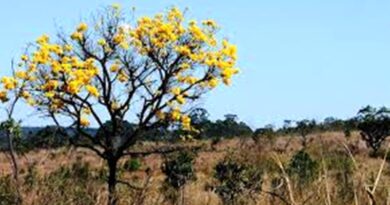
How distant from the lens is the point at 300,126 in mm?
59781

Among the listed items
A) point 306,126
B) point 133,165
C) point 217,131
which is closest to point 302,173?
point 133,165

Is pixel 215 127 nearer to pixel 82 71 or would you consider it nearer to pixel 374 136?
pixel 374 136

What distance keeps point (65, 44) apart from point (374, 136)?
2940cm

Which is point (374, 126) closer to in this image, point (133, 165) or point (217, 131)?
point (133, 165)

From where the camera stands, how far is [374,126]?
45.0m

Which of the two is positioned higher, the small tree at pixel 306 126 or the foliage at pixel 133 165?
the small tree at pixel 306 126

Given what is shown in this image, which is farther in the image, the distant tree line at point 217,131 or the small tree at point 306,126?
the small tree at point 306,126

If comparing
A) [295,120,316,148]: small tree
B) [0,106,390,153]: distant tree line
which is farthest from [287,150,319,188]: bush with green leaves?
[295,120,316,148]: small tree

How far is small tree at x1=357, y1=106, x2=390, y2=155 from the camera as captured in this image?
44.2 m

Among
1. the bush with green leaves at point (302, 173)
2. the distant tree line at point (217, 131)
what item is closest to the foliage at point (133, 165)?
the distant tree line at point (217, 131)

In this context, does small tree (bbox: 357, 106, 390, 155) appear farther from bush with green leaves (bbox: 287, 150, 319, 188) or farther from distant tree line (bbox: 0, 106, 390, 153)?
bush with green leaves (bbox: 287, 150, 319, 188)

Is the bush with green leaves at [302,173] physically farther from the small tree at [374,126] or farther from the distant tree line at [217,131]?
the small tree at [374,126]

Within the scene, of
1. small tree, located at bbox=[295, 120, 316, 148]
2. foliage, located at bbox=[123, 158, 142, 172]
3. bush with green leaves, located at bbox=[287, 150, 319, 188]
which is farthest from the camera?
small tree, located at bbox=[295, 120, 316, 148]

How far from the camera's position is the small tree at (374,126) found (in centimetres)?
4416
